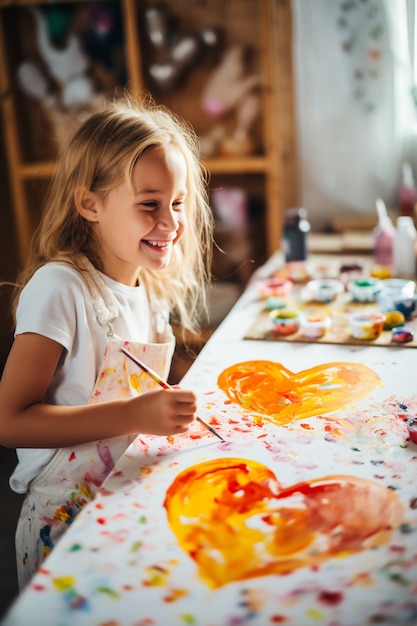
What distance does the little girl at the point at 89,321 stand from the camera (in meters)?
1.05

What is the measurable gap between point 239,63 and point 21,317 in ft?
6.56

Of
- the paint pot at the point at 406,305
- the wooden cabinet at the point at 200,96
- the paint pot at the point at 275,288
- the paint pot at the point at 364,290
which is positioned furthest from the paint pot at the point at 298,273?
the wooden cabinet at the point at 200,96

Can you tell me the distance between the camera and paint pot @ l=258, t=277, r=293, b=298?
5.75ft

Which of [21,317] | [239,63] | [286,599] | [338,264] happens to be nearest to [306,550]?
[286,599]

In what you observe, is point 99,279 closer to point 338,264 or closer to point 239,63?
point 338,264

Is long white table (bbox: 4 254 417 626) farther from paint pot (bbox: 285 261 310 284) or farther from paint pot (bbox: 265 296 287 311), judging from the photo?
paint pot (bbox: 285 261 310 284)

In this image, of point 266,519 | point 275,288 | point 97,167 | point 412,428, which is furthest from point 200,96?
point 266,519

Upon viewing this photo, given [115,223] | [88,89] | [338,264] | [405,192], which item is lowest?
[338,264]

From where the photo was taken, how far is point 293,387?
118 cm

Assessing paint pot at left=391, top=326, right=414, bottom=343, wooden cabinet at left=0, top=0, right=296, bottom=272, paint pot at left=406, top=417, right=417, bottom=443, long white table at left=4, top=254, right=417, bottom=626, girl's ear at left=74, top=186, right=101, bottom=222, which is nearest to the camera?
long white table at left=4, top=254, right=417, bottom=626

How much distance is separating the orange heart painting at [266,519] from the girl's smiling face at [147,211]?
470 millimetres

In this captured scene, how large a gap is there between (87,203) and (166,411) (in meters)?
0.47

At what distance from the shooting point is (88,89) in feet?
9.58

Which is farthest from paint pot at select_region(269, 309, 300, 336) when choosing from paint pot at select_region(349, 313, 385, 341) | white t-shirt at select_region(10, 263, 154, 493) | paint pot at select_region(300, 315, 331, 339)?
white t-shirt at select_region(10, 263, 154, 493)
